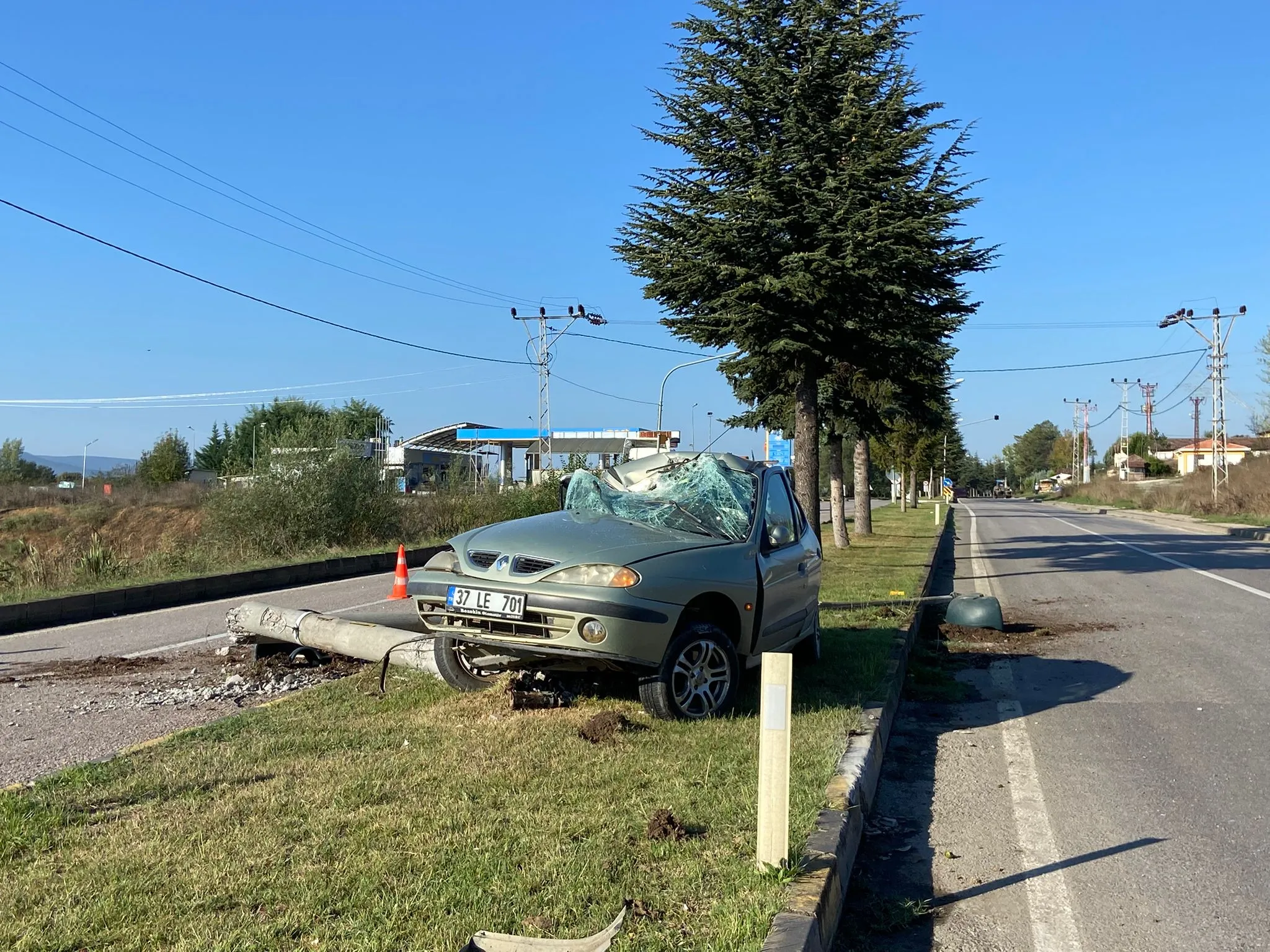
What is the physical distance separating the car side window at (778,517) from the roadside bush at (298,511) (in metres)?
15.8

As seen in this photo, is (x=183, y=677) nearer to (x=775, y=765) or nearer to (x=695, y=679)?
(x=695, y=679)

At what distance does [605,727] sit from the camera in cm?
588

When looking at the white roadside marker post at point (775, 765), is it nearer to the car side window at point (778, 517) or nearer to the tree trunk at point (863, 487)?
the car side window at point (778, 517)

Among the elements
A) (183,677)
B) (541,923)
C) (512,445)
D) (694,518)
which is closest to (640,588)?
(694,518)

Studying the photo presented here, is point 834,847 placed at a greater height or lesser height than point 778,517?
lesser

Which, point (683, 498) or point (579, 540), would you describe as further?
point (683, 498)

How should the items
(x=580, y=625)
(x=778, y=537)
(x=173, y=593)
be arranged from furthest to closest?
(x=173, y=593) → (x=778, y=537) → (x=580, y=625)

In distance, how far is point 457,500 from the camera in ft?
90.8

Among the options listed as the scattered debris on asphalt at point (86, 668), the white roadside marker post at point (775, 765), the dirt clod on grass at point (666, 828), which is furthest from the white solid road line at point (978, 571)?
the white roadside marker post at point (775, 765)

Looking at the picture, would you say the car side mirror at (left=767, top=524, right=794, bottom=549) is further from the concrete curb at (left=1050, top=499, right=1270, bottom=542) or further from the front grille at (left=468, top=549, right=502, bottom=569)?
the concrete curb at (left=1050, top=499, right=1270, bottom=542)

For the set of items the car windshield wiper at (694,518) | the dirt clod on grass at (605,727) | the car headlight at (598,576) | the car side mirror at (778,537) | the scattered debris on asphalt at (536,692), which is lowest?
the dirt clod on grass at (605,727)

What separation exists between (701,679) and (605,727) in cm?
75

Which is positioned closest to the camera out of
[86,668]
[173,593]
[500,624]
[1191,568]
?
[500,624]

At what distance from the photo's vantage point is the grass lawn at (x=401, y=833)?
10.9ft
